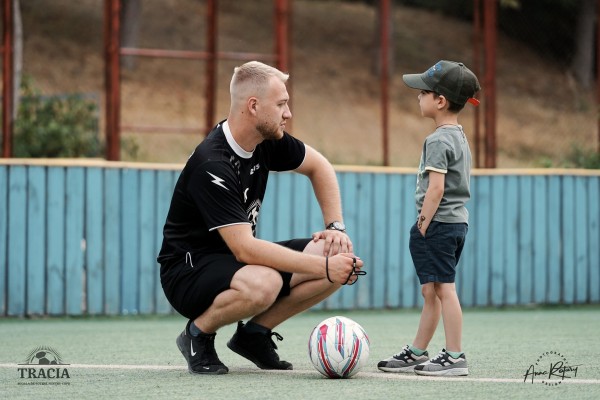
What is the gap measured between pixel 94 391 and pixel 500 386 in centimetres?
179

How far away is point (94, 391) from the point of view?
527 cm

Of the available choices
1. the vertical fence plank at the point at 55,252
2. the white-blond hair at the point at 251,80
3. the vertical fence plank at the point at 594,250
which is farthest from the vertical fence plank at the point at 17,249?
the vertical fence plank at the point at 594,250

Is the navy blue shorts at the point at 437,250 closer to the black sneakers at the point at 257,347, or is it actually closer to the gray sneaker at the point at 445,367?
the gray sneaker at the point at 445,367

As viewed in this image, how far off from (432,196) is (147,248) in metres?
4.43

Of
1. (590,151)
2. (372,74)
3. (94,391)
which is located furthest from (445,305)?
(372,74)

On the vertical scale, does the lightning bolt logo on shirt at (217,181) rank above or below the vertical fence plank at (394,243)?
above

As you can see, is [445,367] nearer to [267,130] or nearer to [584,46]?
[267,130]

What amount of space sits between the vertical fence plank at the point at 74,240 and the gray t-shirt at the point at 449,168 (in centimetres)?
436

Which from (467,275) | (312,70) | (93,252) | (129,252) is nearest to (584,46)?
(467,275)

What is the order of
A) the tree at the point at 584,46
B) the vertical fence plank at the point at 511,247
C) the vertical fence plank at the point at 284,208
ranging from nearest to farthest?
the vertical fence plank at the point at 284,208 → the vertical fence plank at the point at 511,247 → the tree at the point at 584,46

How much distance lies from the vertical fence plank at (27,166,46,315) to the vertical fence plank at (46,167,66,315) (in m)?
0.04

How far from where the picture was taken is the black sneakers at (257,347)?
5941 millimetres

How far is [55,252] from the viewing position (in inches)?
377

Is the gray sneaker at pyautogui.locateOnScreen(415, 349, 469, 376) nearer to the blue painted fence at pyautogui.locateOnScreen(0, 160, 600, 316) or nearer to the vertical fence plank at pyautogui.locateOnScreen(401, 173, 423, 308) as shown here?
the blue painted fence at pyautogui.locateOnScreen(0, 160, 600, 316)
